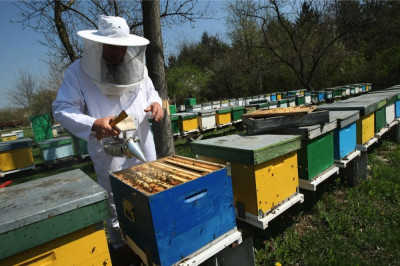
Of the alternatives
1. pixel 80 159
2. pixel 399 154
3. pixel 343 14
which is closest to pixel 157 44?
pixel 399 154

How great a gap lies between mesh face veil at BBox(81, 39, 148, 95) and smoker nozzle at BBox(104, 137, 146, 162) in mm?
403

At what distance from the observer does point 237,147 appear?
1.68 m

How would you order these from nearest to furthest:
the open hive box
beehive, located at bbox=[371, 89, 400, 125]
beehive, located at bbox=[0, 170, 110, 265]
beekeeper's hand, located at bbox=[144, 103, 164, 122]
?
beehive, located at bbox=[0, 170, 110, 265]
the open hive box
beekeeper's hand, located at bbox=[144, 103, 164, 122]
beehive, located at bbox=[371, 89, 400, 125]

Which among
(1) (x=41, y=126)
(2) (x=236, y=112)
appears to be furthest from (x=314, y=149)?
(1) (x=41, y=126)

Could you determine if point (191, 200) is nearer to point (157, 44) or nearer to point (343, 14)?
point (157, 44)

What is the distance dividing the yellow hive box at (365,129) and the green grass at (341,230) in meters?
0.55

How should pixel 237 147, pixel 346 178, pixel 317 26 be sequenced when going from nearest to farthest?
pixel 237 147
pixel 346 178
pixel 317 26

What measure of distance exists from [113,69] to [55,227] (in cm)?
113

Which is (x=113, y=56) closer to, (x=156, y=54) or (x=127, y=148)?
(x=127, y=148)

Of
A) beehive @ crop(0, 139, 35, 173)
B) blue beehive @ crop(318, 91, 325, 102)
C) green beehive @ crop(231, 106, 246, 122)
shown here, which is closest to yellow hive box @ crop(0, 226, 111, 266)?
beehive @ crop(0, 139, 35, 173)

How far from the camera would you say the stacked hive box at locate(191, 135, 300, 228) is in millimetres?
1612

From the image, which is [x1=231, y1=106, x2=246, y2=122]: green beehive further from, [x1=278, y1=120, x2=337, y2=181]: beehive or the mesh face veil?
the mesh face veil

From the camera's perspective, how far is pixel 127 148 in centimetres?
139

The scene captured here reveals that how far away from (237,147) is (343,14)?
1353 cm
